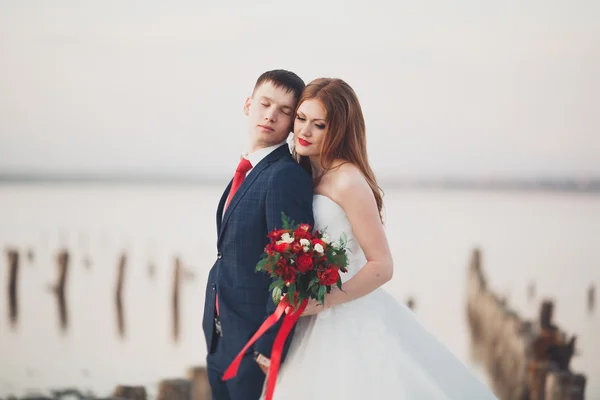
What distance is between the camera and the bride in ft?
8.79

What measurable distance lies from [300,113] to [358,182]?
0.31 m

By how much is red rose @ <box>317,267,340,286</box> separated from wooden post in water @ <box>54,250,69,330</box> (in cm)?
733

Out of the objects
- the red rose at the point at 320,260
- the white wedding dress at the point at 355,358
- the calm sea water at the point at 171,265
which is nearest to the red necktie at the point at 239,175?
the white wedding dress at the point at 355,358

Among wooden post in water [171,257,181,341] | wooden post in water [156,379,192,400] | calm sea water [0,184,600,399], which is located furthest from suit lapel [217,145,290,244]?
wooden post in water [171,257,181,341]

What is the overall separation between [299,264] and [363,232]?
371 mm

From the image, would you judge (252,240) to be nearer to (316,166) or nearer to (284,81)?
(316,166)

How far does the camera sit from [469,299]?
30.6 ft

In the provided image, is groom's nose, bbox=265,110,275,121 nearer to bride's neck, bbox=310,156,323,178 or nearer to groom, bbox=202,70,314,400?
groom, bbox=202,70,314,400

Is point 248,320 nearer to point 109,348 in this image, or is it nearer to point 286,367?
point 286,367

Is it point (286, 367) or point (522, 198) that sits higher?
point (286, 367)

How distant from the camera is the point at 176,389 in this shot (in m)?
4.59

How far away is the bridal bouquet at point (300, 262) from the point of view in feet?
7.88

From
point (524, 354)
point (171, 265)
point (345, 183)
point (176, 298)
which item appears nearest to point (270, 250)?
point (345, 183)

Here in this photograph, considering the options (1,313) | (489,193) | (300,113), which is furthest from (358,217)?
(489,193)
